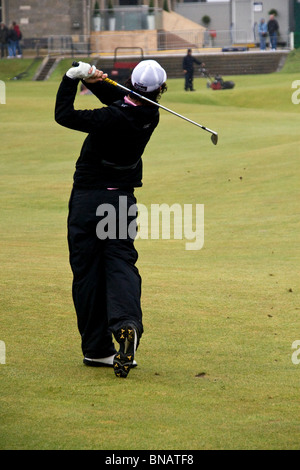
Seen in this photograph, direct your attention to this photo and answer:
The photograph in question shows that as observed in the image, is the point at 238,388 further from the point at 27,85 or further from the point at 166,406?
the point at 27,85

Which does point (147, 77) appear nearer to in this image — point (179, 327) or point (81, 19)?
Answer: point (179, 327)

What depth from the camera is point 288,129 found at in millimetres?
27297

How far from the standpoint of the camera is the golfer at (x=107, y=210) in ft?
21.0

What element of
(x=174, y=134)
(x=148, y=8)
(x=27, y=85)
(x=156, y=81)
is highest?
(x=148, y=8)

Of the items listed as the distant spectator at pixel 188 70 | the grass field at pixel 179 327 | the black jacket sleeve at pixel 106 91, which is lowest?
the grass field at pixel 179 327

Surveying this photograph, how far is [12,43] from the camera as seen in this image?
55.3m

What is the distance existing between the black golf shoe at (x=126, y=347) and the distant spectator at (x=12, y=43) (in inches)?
2003

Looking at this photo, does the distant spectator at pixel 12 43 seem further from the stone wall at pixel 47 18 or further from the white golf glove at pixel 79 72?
the white golf glove at pixel 79 72

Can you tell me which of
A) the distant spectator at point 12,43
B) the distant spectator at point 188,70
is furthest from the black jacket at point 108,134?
the distant spectator at point 12,43

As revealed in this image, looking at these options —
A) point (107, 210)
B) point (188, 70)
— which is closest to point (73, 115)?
point (107, 210)

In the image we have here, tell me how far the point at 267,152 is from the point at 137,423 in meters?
17.2

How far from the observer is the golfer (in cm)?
640

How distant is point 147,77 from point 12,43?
166 ft

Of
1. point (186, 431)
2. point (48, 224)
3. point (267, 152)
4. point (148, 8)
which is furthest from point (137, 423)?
point (148, 8)
